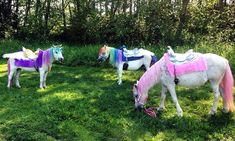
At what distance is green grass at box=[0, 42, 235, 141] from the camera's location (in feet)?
27.0

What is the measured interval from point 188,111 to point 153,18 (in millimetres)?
10552

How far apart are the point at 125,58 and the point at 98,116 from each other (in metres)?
3.04

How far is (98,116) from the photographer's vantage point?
9.11m

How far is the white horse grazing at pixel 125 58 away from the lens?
11.6 meters

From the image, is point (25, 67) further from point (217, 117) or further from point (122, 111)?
point (217, 117)

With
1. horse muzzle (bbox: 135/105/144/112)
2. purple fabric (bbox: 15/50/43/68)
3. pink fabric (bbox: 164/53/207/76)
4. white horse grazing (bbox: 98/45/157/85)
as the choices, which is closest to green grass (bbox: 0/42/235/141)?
horse muzzle (bbox: 135/105/144/112)

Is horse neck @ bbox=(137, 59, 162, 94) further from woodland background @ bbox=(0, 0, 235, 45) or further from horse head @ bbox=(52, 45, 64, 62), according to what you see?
woodland background @ bbox=(0, 0, 235, 45)

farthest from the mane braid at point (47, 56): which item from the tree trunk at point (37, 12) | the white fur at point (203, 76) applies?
the tree trunk at point (37, 12)

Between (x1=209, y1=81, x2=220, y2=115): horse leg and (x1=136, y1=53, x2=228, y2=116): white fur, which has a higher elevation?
(x1=136, y1=53, x2=228, y2=116): white fur

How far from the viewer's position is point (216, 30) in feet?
61.3

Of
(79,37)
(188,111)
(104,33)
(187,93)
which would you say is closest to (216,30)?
(104,33)

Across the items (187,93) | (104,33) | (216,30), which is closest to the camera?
(187,93)

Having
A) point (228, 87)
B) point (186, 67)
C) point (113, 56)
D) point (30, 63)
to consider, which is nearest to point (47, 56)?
point (30, 63)

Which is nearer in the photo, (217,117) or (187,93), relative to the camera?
(217,117)
